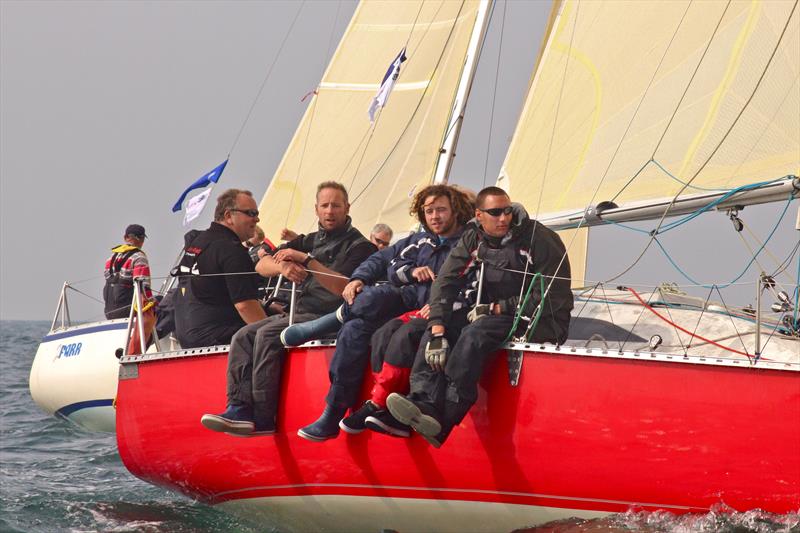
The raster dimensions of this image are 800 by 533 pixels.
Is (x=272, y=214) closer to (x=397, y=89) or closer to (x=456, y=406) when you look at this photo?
(x=397, y=89)

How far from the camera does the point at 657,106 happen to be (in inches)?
231

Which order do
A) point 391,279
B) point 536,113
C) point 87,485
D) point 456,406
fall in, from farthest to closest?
point 87,485 < point 536,113 < point 391,279 < point 456,406

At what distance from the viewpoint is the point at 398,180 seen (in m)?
10.7

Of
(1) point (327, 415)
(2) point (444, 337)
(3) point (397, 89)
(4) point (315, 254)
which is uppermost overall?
(3) point (397, 89)

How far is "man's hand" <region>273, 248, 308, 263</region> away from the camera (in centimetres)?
582

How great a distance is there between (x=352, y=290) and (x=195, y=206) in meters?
5.31

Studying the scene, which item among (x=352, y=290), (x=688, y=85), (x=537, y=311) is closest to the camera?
(x=537, y=311)

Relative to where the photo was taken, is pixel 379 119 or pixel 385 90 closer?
pixel 385 90

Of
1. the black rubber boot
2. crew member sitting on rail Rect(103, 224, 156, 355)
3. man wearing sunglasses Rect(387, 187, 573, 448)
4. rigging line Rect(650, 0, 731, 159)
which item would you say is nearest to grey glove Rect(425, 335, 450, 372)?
man wearing sunglasses Rect(387, 187, 573, 448)

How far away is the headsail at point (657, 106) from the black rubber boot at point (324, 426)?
1.72 metres

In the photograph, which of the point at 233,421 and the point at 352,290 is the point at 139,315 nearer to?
the point at 233,421

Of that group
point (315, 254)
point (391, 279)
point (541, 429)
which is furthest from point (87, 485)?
point (541, 429)

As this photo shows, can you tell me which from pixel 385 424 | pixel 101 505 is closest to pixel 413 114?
pixel 101 505

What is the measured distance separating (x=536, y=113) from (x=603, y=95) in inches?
26.8
